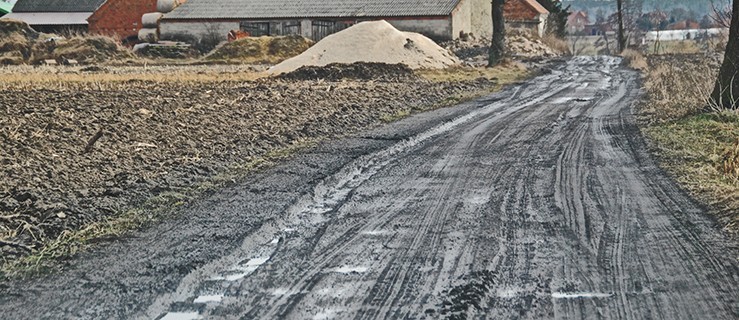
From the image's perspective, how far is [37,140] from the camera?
1315 cm

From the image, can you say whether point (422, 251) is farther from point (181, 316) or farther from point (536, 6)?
point (536, 6)

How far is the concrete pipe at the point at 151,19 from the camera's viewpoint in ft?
198

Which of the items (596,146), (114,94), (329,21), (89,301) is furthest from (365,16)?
(89,301)

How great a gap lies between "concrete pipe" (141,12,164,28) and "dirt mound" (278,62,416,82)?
103 feet

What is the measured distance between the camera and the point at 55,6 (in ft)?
229

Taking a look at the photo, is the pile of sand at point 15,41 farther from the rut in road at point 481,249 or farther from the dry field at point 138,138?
the rut in road at point 481,249

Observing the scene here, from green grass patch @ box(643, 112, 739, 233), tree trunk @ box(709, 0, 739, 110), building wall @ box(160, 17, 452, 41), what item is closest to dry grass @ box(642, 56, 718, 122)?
tree trunk @ box(709, 0, 739, 110)

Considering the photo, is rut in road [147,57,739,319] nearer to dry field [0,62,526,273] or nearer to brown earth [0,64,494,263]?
dry field [0,62,526,273]

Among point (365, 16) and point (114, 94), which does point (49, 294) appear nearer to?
point (114, 94)

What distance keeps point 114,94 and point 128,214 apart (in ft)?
46.6

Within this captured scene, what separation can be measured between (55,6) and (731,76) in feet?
205

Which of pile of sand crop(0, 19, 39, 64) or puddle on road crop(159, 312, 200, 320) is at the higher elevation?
pile of sand crop(0, 19, 39, 64)

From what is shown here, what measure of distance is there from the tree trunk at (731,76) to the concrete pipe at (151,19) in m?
48.3

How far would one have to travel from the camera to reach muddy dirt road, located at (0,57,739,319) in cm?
588
